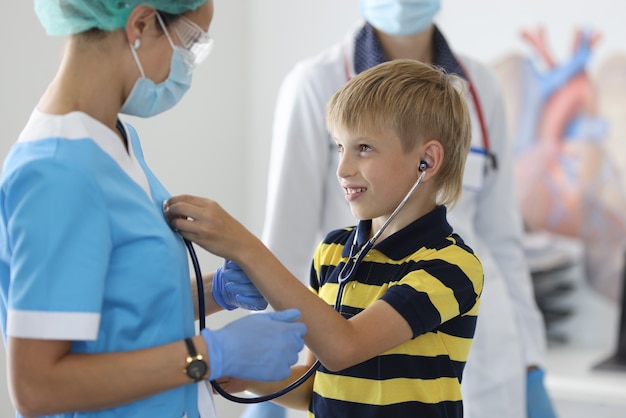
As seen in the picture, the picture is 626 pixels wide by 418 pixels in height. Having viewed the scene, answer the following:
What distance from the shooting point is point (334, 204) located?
2.02 meters

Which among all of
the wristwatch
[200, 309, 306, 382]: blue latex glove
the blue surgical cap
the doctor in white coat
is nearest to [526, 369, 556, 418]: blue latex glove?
the doctor in white coat

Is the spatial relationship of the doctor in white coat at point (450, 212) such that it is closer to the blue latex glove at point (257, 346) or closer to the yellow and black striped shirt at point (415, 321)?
the yellow and black striped shirt at point (415, 321)

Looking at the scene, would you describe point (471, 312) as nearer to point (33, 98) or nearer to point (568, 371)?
point (33, 98)

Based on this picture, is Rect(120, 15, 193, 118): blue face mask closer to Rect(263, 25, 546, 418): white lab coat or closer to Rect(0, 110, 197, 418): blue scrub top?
Rect(0, 110, 197, 418): blue scrub top

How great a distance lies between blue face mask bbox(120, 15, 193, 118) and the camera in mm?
1162

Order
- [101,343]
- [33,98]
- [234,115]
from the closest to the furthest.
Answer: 1. [101,343]
2. [33,98]
3. [234,115]

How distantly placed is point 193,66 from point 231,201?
2333mm

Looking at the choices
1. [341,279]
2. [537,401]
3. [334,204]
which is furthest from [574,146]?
[341,279]

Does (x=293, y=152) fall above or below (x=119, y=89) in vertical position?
above

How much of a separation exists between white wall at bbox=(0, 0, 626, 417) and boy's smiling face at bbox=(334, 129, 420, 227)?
1.72 metres

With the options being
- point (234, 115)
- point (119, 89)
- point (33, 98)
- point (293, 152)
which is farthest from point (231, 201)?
point (119, 89)

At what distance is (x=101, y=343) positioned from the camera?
1087mm

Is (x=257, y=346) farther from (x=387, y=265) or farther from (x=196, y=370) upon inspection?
(x=387, y=265)

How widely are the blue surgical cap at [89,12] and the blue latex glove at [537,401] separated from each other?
141 cm
